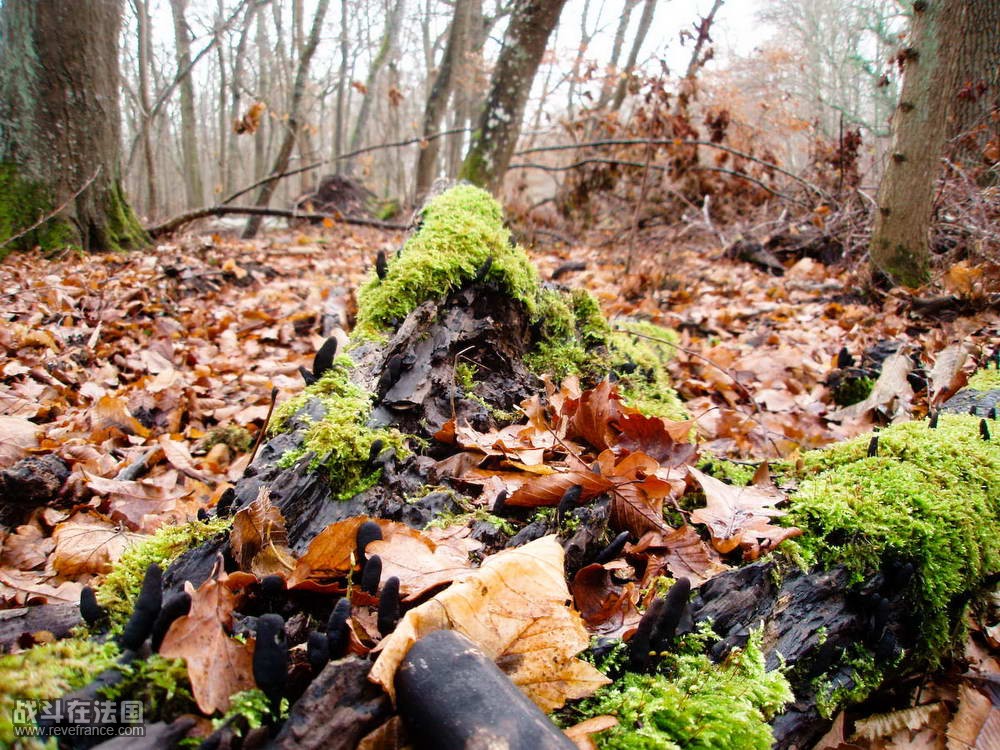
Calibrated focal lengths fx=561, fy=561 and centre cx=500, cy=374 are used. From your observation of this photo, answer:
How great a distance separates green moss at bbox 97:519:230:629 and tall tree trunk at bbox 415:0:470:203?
10.6 meters

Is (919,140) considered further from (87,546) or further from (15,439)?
(15,439)

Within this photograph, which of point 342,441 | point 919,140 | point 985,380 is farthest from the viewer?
point 919,140

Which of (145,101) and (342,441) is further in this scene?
(145,101)

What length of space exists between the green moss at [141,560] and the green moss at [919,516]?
1.75 metres

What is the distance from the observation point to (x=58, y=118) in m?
5.92

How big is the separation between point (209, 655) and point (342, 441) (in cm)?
79

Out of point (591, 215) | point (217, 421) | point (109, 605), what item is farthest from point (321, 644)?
point (591, 215)

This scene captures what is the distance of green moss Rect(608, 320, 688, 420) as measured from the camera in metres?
2.96

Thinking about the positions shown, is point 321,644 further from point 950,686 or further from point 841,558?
point 950,686

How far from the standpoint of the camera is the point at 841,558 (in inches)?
66.0

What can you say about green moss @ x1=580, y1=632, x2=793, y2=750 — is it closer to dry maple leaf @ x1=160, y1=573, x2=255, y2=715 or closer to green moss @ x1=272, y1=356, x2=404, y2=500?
dry maple leaf @ x1=160, y1=573, x2=255, y2=715

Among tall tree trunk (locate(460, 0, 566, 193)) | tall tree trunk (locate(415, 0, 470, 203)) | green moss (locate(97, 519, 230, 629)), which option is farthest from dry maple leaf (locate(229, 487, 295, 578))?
tall tree trunk (locate(415, 0, 470, 203))

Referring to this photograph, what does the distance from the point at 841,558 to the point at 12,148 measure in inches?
305

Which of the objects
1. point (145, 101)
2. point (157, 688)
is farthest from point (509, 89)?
point (145, 101)
